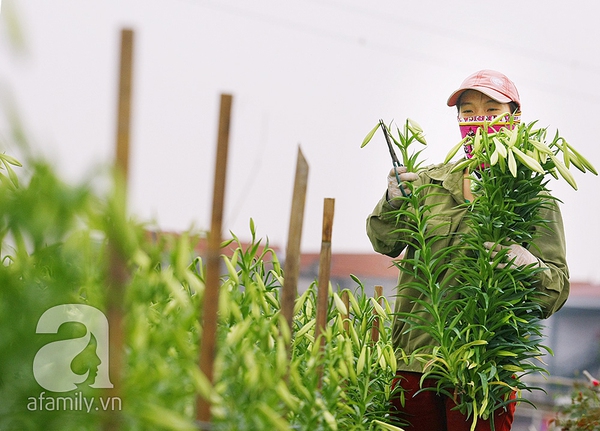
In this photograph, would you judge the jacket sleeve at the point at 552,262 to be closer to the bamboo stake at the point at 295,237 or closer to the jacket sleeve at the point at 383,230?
the jacket sleeve at the point at 383,230

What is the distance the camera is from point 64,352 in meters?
0.73

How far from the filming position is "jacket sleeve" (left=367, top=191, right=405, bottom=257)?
157cm

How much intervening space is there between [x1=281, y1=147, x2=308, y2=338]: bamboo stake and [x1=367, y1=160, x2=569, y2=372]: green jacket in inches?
21.4

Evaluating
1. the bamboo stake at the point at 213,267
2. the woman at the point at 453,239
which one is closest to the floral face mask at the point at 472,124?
the woman at the point at 453,239

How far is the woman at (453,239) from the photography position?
4.86 feet

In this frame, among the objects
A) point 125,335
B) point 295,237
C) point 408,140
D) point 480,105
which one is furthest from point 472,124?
point 125,335

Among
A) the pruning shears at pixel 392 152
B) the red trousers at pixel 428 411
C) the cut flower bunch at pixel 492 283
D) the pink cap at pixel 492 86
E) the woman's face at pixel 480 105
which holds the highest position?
the pink cap at pixel 492 86

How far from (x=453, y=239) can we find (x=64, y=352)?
1.06 metres

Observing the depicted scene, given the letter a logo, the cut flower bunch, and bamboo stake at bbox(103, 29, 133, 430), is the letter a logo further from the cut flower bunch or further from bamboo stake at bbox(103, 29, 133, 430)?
the cut flower bunch

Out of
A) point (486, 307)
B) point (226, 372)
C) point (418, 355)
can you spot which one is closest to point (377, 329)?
point (418, 355)

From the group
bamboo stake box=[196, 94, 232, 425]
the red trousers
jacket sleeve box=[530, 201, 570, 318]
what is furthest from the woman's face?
bamboo stake box=[196, 94, 232, 425]

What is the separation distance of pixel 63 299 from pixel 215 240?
0.18 m

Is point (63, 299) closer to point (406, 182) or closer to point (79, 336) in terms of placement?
point (79, 336)

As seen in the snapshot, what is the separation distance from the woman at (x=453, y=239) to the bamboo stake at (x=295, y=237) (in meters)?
0.49
